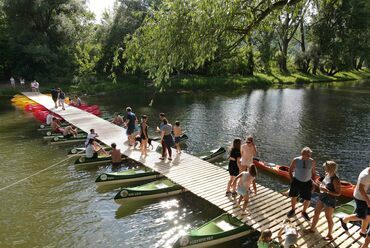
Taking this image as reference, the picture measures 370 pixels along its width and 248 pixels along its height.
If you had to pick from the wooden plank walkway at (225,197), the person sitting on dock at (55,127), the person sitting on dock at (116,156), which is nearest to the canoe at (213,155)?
the wooden plank walkway at (225,197)

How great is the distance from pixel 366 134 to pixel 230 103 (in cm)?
1538

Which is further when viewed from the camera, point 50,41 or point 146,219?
point 50,41

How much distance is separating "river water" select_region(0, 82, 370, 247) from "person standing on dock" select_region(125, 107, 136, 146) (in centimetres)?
230

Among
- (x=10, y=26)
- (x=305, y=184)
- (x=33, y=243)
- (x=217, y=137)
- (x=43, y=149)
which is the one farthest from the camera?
(x=10, y=26)

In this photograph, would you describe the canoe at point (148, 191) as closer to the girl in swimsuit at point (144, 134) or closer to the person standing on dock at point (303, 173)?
the girl in swimsuit at point (144, 134)

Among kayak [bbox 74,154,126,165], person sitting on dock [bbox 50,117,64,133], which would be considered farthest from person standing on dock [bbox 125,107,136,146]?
person sitting on dock [bbox 50,117,64,133]

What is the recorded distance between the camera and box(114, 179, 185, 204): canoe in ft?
44.0

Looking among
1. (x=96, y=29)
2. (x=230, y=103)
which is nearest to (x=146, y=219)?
(x=230, y=103)

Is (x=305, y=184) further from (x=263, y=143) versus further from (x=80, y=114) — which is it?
(x=80, y=114)

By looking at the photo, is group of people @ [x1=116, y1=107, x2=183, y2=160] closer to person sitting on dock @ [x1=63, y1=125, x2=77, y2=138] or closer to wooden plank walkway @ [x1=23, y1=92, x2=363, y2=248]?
wooden plank walkway @ [x1=23, y1=92, x2=363, y2=248]

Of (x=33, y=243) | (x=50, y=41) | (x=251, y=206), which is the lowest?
(x=33, y=243)

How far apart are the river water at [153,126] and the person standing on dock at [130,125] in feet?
7.56

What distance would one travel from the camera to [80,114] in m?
28.5

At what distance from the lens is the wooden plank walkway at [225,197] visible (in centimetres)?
953
